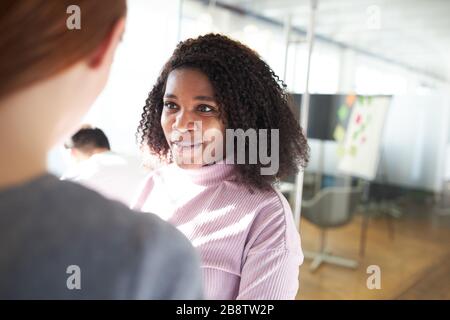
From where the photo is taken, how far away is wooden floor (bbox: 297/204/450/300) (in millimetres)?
2789

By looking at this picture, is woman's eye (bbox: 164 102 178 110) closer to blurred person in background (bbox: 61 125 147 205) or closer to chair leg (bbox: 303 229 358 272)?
blurred person in background (bbox: 61 125 147 205)

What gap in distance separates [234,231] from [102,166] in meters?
0.30

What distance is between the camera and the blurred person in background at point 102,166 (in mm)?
761

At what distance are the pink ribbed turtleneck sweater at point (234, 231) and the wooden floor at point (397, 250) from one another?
6.44 ft

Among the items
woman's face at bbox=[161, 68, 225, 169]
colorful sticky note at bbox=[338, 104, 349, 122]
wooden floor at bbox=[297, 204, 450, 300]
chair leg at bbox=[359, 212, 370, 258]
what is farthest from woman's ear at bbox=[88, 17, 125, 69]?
Answer: chair leg at bbox=[359, 212, 370, 258]

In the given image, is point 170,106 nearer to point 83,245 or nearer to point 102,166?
point 102,166

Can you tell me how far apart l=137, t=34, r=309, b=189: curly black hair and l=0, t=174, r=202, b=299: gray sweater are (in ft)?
1.38

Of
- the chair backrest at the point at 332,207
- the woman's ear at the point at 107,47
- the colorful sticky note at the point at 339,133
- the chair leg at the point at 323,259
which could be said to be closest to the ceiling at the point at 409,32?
the colorful sticky note at the point at 339,133

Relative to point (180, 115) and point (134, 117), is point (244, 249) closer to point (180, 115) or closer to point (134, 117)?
point (180, 115)

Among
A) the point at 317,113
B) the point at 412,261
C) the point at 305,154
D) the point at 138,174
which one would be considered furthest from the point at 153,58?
the point at 412,261

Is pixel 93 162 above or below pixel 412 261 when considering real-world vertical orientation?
above

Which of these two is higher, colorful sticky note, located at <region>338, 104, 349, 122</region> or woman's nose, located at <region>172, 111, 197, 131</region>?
colorful sticky note, located at <region>338, 104, 349, 122</region>
